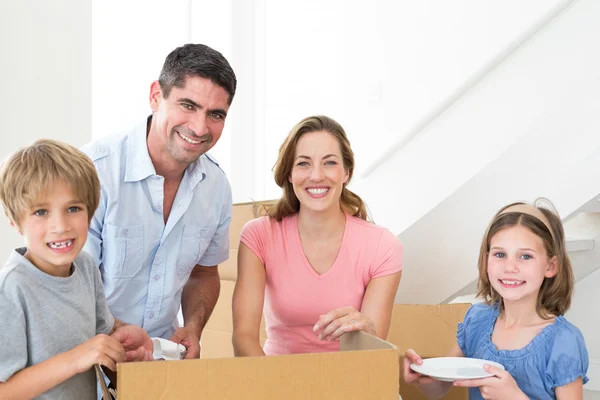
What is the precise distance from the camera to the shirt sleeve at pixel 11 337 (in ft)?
3.43

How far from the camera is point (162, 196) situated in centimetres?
164

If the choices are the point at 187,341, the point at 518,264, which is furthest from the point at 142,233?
the point at 518,264

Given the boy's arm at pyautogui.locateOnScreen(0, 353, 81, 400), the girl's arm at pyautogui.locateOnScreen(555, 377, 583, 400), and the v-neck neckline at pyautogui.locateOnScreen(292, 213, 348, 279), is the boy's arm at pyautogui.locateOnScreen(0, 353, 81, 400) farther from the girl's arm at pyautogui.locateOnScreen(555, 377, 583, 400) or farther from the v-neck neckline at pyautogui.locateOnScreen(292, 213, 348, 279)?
the girl's arm at pyautogui.locateOnScreen(555, 377, 583, 400)

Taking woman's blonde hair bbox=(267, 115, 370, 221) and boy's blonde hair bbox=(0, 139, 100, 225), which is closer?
boy's blonde hair bbox=(0, 139, 100, 225)

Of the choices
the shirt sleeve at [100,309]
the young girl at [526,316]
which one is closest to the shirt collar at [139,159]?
the shirt sleeve at [100,309]

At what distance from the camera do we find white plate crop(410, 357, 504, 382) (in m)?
1.37

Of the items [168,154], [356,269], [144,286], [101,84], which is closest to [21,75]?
[168,154]

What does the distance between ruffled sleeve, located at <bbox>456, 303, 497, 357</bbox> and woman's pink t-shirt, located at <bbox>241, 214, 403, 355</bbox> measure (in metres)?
0.21

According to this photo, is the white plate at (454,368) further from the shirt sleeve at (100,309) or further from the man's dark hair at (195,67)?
the man's dark hair at (195,67)

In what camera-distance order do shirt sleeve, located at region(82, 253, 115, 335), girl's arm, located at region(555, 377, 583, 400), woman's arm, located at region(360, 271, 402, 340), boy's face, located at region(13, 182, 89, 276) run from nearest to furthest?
1. boy's face, located at region(13, 182, 89, 276)
2. shirt sleeve, located at region(82, 253, 115, 335)
3. girl's arm, located at region(555, 377, 583, 400)
4. woman's arm, located at region(360, 271, 402, 340)

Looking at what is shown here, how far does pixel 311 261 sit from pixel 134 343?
668mm

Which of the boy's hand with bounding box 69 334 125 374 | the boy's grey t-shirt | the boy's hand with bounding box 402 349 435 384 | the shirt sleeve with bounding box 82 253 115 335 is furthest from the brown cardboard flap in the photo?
the boy's hand with bounding box 69 334 125 374

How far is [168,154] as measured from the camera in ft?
5.45

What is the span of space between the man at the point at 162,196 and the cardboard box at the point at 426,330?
1.76 ft
